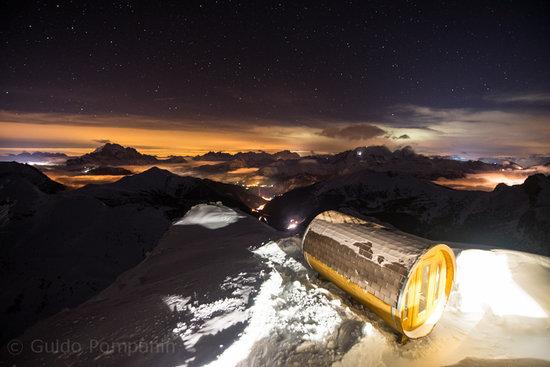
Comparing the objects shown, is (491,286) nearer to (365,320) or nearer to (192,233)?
(365,320)

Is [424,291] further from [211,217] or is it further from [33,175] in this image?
[33,175]

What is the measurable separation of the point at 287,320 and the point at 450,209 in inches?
5944

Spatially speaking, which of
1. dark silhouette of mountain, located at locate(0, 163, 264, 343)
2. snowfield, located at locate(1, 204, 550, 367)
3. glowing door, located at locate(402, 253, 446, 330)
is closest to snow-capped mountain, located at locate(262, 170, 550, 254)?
dark silhouette of mountain, located at locate(0, 163, 264, 343)

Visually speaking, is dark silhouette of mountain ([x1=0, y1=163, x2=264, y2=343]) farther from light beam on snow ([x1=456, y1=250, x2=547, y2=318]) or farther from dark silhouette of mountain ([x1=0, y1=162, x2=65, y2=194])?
dark silhouette of mountain ([x1=0, y1=162, x2=65, y2=194])

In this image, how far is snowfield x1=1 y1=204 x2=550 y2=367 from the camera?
5.93 meters

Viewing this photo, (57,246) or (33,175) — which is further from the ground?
(33,175)

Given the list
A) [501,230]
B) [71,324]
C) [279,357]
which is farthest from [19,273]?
[501,230]

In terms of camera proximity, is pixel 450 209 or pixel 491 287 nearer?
pixel 491 287

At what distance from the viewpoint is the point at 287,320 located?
6609 millimetres

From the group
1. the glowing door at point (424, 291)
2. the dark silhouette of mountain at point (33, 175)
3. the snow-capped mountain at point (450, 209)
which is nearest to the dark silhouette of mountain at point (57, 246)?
the glowing door at point (424, 291)

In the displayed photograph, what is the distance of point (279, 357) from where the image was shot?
18.7 feet

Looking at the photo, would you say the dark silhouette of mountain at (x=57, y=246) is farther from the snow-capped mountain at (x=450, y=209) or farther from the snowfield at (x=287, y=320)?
the snow-capped mountain at (x=450, y=209)

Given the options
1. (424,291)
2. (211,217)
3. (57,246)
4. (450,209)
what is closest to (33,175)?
(57,246)

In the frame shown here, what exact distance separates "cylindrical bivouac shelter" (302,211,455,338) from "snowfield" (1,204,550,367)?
58cm
